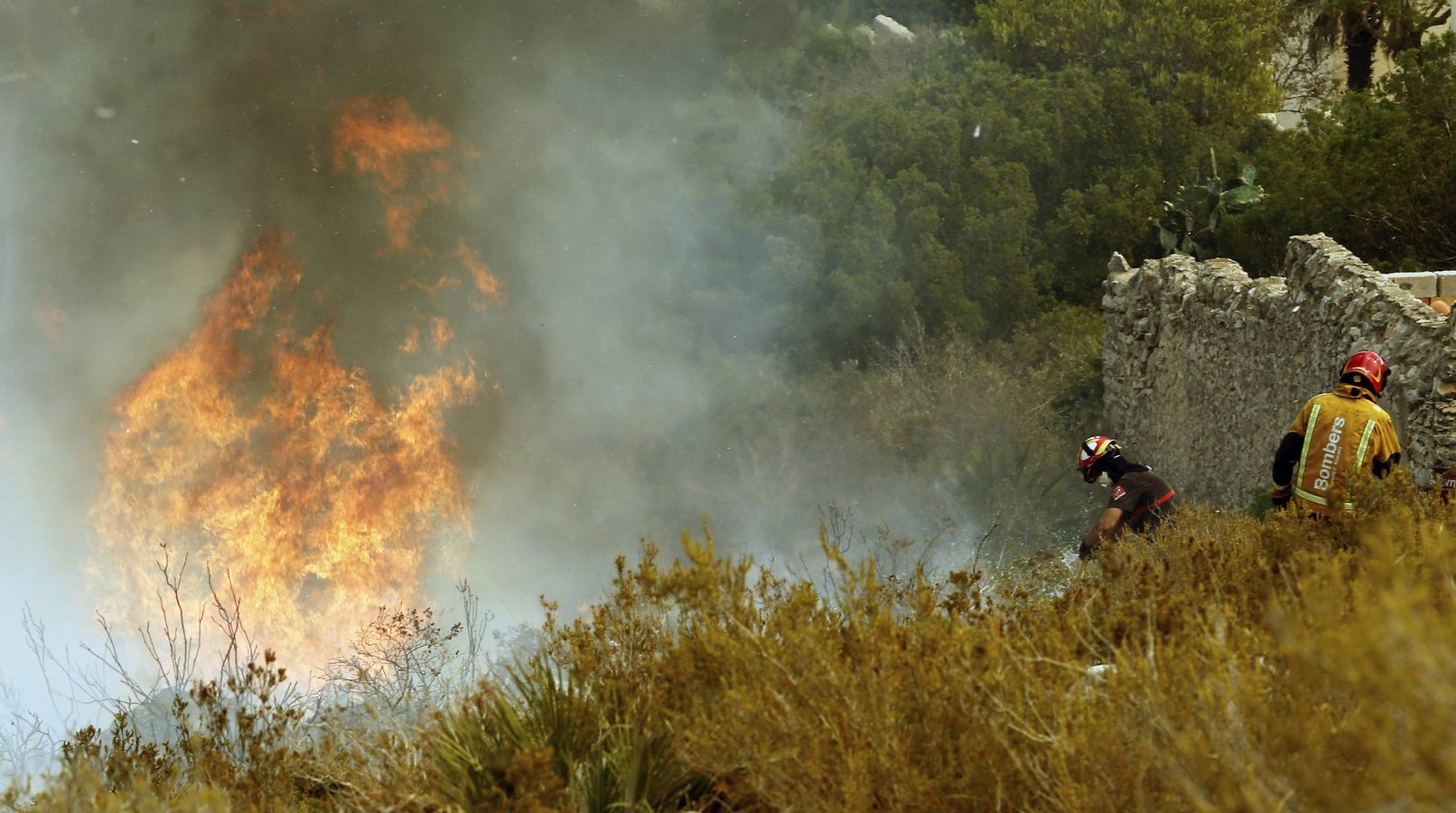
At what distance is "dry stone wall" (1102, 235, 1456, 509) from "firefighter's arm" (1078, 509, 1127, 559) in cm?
170

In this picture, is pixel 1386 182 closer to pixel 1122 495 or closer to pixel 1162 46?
pixel 1122 495

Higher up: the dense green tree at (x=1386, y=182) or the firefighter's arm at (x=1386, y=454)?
the dense green tree at (x=1386, y=182)

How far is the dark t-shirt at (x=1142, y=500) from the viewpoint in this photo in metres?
9.59

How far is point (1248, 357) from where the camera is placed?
1240 centimetres

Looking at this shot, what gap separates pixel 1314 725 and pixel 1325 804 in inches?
8.6

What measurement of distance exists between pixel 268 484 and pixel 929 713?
12.9 metres

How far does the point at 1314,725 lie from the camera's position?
128 inches

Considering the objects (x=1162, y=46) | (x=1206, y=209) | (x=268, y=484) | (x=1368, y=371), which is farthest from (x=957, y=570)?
(x=1162, y=46)

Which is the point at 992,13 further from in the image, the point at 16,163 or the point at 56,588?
the point at 56,588

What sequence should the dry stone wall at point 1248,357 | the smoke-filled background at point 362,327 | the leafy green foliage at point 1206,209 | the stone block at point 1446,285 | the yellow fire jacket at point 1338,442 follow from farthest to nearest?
the leafy green foliage at point 1206,209
the smoke-filled background at point 362,327
the stone block at point 1446,285
the dry stone wall at point 1248,357
the yellow fire jacket at point 1338,442

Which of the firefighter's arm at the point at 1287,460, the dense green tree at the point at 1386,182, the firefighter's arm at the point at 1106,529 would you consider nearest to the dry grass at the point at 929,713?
the firefighter's arm at the point at 1287,460

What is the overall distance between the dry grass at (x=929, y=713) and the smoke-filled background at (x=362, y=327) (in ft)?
35.2

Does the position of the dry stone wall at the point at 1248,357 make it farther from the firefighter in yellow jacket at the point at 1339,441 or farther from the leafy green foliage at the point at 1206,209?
the leafy green foliage at the point at 1206,209

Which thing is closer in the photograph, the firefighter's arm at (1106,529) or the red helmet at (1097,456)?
the firefighter's arm at (1106,529)
